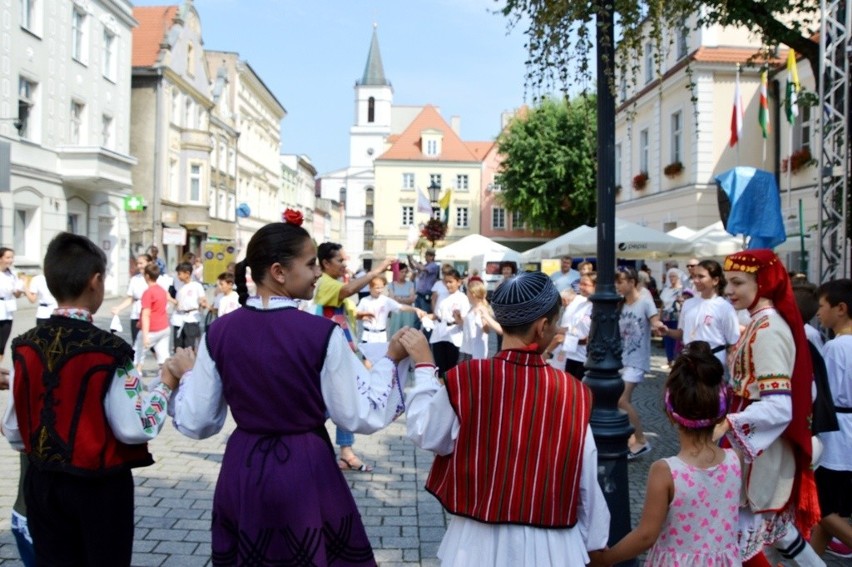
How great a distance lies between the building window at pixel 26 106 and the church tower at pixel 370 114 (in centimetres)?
7182

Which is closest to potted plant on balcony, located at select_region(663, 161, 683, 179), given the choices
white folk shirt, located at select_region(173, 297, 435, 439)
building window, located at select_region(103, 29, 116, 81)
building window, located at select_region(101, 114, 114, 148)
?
building window, located at select_region(101, 114, 114, 148)

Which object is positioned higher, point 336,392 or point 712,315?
point 712,315

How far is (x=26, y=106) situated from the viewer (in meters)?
24.3

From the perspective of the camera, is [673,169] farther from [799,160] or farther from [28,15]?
[28,15]

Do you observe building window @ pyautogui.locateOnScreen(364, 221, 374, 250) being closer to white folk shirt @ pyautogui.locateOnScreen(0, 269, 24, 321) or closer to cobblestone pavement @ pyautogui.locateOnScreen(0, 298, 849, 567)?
white folk shirt @ pyautogui.locateOnScreen(0, 269, 24, 321)

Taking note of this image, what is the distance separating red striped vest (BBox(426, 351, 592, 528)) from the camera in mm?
2480

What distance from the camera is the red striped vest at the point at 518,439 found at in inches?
97.7

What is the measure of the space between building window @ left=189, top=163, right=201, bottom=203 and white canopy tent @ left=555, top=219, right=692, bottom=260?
28.0 meters

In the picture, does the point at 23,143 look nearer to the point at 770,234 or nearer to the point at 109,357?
the point at 770,234

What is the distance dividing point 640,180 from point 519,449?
2674 centimetres

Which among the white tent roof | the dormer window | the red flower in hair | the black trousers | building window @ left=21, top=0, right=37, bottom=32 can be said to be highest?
the dormer window

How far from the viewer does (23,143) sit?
77.9ft

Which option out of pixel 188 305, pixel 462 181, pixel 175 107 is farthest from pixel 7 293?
pixel 462 181

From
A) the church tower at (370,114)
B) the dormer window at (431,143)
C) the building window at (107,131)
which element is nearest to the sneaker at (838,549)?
the building window at (107,131)
